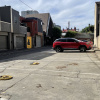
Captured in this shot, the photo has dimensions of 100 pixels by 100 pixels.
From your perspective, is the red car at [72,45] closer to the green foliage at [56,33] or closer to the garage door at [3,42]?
the garage door at [3,42]

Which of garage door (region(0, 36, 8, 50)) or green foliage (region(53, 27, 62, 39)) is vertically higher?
green foliage (region(53, 27, 62, 39))

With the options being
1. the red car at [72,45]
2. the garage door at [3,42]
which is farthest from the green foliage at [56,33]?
the red car at [72,45]

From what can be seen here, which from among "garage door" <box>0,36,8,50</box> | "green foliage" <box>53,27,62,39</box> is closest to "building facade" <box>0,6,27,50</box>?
"garage door" <box>0,36,8,50</box>

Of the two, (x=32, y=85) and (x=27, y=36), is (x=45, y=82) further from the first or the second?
(x=27, y=36)

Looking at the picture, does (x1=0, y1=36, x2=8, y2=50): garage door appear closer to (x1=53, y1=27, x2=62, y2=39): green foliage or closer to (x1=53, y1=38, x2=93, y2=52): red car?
(x1=53, y1=38, x2=93, y2=52): red car

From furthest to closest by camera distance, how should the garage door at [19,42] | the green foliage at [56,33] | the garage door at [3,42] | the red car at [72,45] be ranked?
the green foliage at [56,33], the garage door at [19,42], the garage door at [3,42], the red car at [72,45]

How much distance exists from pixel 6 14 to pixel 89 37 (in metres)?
48.2

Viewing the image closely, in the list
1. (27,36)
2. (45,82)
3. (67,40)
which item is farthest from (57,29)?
(45,82)

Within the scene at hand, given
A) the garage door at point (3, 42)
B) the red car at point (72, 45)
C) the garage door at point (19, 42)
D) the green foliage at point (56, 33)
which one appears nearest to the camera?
the red car at point (72, 45)

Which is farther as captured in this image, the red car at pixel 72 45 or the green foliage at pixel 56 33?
the green foliage at pixel 56 33

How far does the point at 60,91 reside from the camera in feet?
14.6

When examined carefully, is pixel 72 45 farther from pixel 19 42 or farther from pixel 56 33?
pixel 56 33

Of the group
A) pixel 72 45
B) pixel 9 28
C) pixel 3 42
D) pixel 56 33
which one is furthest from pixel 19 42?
pixel 56 33

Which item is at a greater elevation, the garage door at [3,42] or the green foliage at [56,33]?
the green foliage at [56,33]
